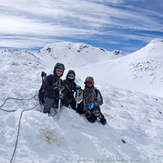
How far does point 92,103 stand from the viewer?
647 centimetres

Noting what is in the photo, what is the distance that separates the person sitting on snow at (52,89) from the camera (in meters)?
5.92

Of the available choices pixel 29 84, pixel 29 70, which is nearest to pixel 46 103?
pixel 29 84

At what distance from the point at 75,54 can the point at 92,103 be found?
153568 millimetres

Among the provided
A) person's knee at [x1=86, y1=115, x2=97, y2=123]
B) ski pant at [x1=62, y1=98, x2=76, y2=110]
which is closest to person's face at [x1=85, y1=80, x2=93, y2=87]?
ski pant at [x1=62, y1=98, x2=76, y2=110]

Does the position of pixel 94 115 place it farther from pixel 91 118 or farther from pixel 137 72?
pixel 137 72

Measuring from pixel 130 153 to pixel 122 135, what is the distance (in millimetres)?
913

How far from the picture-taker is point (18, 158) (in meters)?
3.86

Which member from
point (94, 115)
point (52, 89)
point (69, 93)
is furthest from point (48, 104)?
point (94, 115)

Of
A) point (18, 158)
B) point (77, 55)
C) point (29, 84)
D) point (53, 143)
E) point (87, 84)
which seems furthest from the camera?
point (77, 55)

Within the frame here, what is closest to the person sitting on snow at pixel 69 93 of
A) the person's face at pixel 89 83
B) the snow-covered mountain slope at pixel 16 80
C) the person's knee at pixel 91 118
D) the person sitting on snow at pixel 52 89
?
the person sitting on snow at pixel 52 89

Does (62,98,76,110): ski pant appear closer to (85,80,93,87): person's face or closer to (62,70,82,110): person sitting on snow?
(62,70,82,110): person sitting on snow

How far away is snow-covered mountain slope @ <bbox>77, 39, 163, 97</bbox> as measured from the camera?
907 inches

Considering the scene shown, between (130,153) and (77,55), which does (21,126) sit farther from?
(77,55)

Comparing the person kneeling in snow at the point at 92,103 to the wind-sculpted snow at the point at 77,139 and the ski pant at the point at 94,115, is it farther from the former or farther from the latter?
the wind-sculpted snow at the point at 77,139
